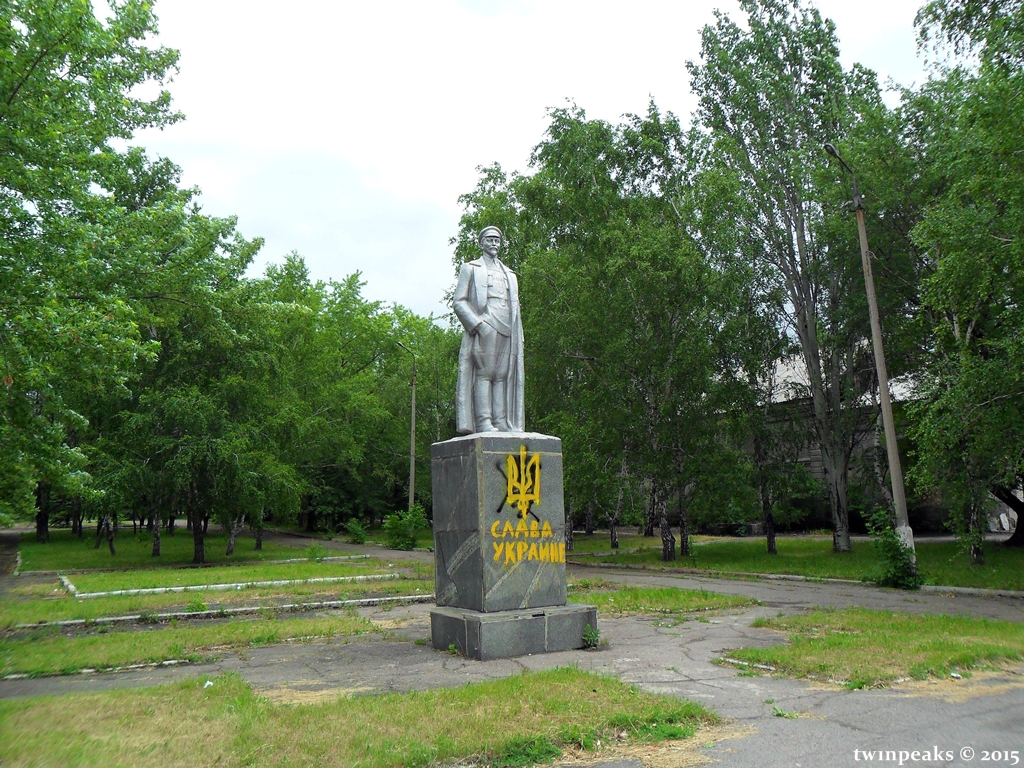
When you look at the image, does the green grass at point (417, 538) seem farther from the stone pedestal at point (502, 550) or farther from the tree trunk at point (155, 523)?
the stone pedestal at point (502, 550)

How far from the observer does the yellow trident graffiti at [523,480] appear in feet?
26.2

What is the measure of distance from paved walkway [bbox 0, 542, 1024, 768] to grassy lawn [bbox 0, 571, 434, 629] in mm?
3274

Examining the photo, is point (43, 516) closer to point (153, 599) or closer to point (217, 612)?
point (153, 599)

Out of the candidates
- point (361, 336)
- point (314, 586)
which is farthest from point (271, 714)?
point (361, 336)

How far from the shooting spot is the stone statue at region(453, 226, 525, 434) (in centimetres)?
873

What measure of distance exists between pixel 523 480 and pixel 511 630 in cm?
154

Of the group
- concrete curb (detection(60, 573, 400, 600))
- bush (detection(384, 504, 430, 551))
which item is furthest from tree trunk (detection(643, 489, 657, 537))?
concrete curb (detection(60, 573, 400, 600))

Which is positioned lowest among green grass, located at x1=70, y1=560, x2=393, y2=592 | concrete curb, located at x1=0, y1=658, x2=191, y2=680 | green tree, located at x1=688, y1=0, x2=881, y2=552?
concrete curb, located at x1=0, y1=658, x2=191, y2=680

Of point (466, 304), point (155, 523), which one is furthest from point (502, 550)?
point (155, 523)

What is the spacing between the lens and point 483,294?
891 centimetres

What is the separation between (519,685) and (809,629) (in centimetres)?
448

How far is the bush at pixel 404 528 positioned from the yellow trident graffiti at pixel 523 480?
20787 mm

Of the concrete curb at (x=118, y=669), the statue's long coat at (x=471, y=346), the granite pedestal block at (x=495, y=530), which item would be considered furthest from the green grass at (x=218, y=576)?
the statue's long coat at (x=471, y=346)

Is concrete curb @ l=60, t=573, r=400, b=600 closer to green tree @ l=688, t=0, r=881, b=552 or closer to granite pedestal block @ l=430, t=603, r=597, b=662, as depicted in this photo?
granite pedestal block @ l=430, t=603, r=597, b=662
